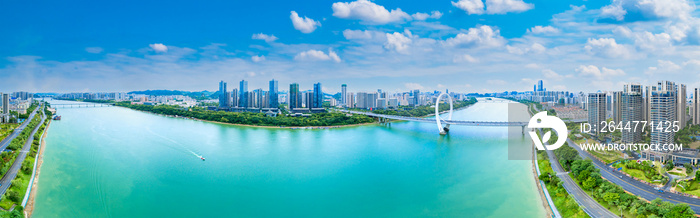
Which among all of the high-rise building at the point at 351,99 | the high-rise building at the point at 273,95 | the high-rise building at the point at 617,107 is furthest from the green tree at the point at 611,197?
the high-rise building at the point at 351,99

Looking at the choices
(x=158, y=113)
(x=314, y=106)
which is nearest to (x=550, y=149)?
(x=314, y=106)

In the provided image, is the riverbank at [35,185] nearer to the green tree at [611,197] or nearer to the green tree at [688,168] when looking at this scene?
the green tree at [611,197]

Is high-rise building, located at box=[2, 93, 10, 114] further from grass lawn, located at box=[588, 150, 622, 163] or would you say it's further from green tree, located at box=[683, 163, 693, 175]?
Result: green tree, located at box=[683, 163, 693, 175]

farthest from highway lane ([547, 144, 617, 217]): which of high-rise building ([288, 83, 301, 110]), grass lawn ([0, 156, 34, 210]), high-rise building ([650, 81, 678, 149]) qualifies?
high-rise building ([288, 83, 301, 110])

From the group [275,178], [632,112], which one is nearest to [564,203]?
[275,178]

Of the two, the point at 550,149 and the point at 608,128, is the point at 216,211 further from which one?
the point at 608,128

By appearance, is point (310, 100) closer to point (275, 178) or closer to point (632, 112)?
point (275, 178)
